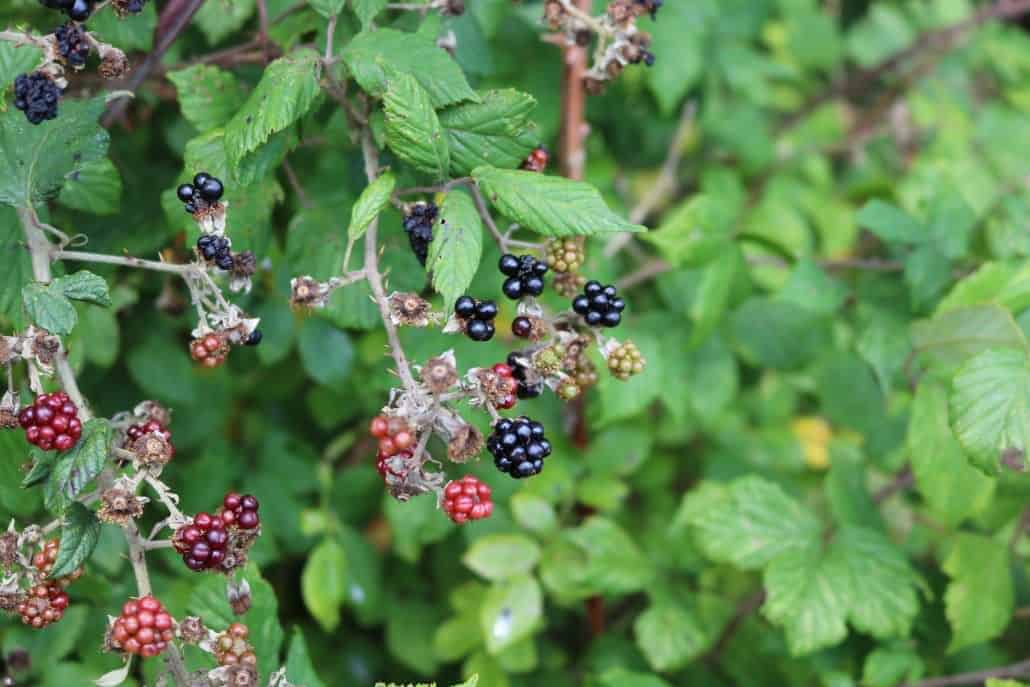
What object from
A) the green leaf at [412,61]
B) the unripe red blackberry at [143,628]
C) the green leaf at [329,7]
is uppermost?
the green leaf at [329,7]

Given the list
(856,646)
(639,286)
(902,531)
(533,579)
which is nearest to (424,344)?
(533,579)

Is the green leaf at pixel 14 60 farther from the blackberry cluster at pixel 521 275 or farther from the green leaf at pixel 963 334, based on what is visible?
the green leaf at pixel 963 334

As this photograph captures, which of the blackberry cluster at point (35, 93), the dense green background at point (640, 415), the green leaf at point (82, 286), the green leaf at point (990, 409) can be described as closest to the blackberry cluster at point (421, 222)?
the dense green background at point (640, 415)

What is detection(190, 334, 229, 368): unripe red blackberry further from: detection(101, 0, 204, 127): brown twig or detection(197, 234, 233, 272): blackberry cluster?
detection(101, 0, 204, 127): brown twig

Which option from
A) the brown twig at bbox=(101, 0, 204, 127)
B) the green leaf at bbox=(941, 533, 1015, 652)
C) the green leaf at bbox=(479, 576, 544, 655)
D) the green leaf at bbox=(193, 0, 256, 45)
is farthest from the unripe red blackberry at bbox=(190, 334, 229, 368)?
the green leaf at bbox=(941, 533, 1015, 652)

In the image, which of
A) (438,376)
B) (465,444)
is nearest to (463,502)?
(465,444)

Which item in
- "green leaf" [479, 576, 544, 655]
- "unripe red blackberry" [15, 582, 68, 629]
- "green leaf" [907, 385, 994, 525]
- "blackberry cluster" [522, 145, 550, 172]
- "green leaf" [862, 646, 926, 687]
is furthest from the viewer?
"green leaf" [479, 576, 544, 655]
